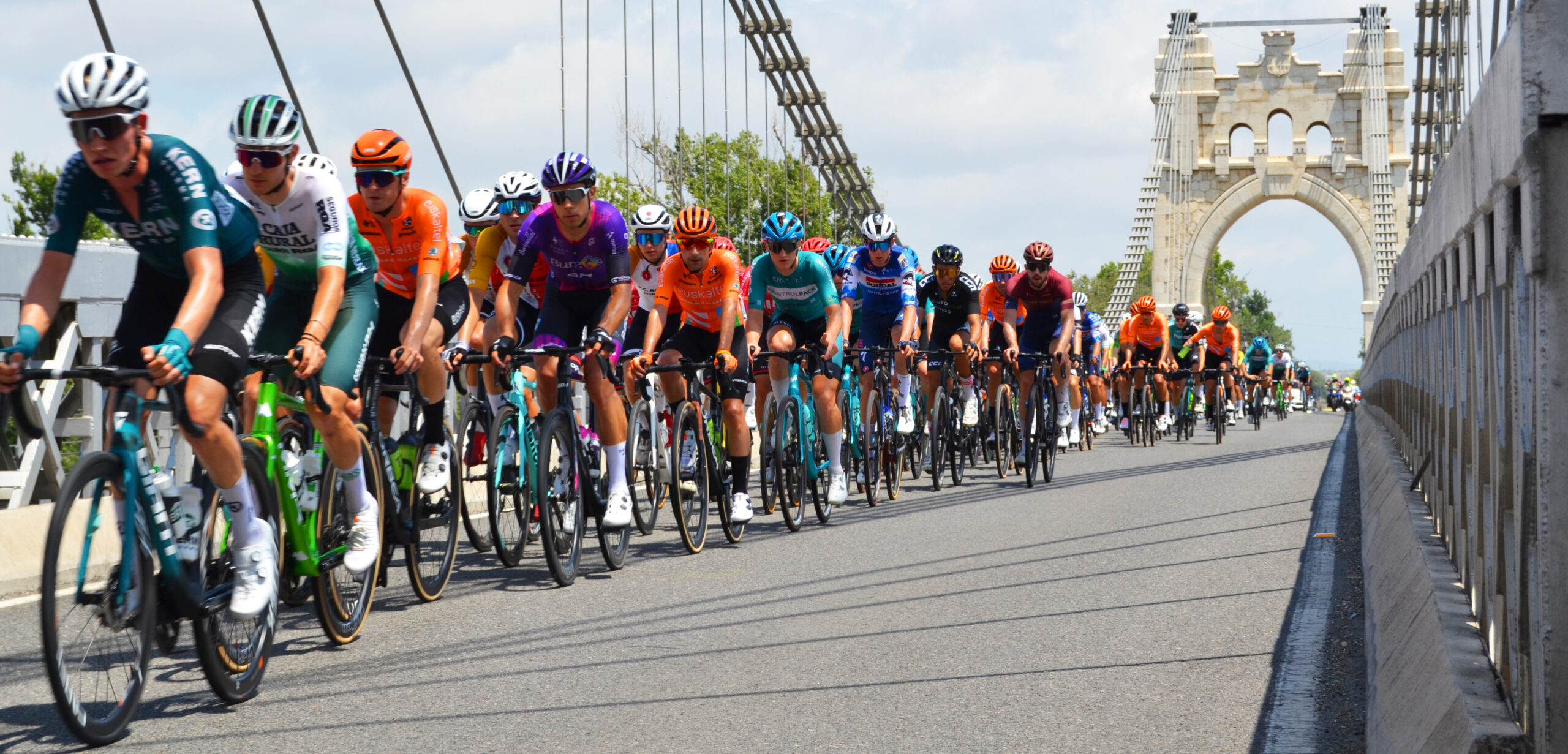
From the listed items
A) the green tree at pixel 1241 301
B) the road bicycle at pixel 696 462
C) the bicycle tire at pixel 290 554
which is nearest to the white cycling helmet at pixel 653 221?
the road bicycle at pixel 696 462

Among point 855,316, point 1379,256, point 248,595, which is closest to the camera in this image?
point 248,595

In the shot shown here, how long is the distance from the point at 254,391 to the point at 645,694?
6.33 feet

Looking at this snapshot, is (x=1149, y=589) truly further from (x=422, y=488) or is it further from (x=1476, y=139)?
(x=1476, y=139)

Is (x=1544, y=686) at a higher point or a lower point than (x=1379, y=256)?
lower

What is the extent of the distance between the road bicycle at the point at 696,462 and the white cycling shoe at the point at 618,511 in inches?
19.1

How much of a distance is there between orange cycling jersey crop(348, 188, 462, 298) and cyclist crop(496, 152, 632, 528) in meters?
0.43

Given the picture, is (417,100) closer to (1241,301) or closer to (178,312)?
(178,312)

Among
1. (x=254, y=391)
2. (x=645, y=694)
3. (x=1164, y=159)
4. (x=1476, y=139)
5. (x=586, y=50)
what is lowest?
(x=645, y=694)

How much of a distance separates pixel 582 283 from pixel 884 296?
5401mm

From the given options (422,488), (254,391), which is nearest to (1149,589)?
(422,488)

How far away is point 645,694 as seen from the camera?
Result: 17.3ft

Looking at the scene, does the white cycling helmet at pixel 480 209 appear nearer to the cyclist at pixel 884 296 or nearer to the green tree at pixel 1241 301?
the cyclist at pixel 884 296

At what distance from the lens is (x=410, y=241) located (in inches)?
303

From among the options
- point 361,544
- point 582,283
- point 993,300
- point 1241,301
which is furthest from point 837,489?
point 1241,301
